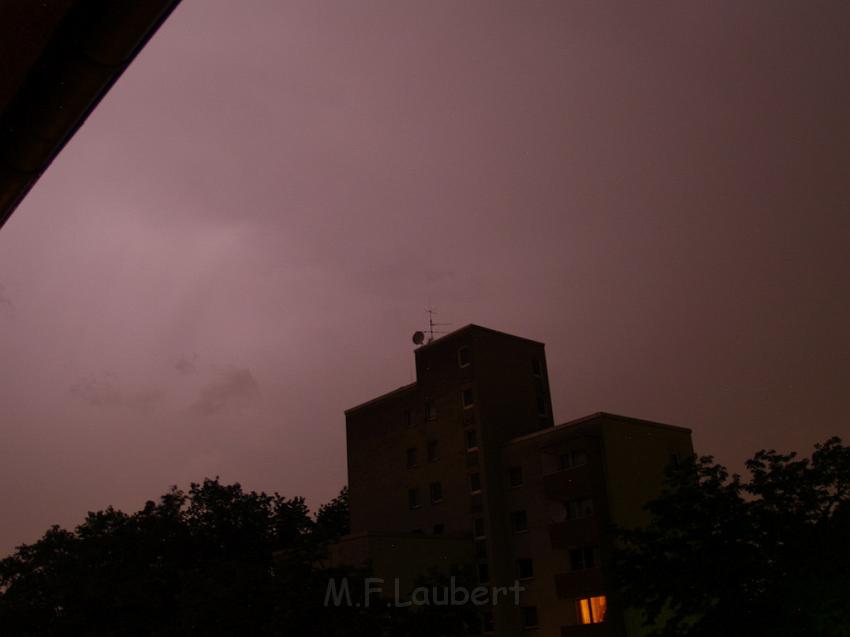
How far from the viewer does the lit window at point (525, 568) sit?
4219 centimetres

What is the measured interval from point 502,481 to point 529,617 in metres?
6.71

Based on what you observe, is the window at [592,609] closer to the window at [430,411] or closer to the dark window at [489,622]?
the dark window at [489,622]

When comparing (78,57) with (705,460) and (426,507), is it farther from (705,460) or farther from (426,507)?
(426,507)

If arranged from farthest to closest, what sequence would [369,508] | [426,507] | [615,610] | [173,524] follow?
1. [173,524]
2. [369,508]
3. [426,507]
4. [615,610]

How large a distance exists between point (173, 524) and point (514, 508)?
2352cm

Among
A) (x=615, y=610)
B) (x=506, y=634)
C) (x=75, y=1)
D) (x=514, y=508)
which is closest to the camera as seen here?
(x=75, y=1)

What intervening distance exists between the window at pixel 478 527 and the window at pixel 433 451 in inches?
184

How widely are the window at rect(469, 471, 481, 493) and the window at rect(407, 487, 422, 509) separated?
428 centimetres

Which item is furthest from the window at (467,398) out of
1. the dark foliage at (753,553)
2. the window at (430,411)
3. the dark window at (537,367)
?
the dark foliage at (753,553)

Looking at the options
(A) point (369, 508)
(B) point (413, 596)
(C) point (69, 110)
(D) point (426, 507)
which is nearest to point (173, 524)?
(A) point (369, 508)

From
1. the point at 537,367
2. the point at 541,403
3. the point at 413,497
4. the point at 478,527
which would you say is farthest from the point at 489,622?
the point at 537,367

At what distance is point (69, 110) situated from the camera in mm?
3385

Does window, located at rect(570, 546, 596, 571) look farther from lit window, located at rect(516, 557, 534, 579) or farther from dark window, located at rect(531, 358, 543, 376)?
dark window, located at rect(531, 358, 543, 376)

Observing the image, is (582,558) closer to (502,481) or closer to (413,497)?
(502,481)
